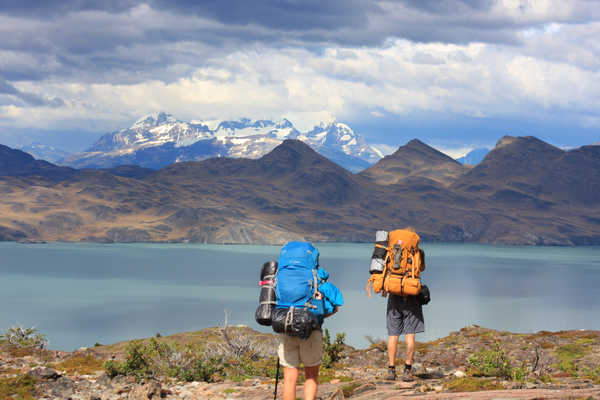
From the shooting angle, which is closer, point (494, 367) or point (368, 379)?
point (368, 379)

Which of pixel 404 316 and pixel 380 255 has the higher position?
pixel 380 255

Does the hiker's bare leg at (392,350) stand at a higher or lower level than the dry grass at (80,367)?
higher

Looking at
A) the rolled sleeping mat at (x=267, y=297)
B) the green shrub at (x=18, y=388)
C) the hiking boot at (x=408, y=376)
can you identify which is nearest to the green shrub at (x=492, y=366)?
the hiking boot at (x=408, y=376)

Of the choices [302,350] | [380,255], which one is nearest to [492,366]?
[380,255]

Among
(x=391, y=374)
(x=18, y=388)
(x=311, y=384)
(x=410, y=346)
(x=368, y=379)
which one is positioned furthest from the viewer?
(x=368, y=379)

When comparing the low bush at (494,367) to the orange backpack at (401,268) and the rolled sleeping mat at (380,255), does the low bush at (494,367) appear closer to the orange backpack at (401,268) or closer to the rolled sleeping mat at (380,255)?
the orange backpack at (401,268)

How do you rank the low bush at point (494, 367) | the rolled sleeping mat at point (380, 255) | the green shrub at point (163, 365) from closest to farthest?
the rolled sleeping mat at point (380, 255), the low bush at point (494, 367), the green shrub at point (163, 365)

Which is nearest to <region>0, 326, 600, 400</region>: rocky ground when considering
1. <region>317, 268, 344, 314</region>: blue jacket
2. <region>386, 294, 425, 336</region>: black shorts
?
<region>386, 294, 425, 336</region>: black shorts

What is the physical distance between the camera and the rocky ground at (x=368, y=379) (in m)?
12.8

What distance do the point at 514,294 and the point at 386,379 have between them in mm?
129139

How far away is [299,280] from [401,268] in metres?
4.42

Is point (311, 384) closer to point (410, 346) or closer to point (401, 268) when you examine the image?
point (401, 268)

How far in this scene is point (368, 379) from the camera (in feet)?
51.8

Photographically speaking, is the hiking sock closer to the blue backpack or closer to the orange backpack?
the orange backpack
